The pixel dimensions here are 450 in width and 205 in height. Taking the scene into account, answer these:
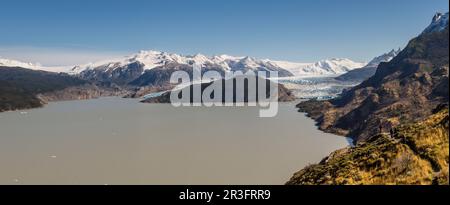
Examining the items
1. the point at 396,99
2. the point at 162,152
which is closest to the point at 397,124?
the point at 396,99

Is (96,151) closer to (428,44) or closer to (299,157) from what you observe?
(299,157)

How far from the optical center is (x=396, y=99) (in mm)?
119250

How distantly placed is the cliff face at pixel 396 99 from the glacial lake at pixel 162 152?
7530 mm

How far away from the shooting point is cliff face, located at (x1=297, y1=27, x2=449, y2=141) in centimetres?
9931

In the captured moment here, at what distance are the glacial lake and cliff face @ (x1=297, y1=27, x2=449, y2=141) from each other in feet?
24.7

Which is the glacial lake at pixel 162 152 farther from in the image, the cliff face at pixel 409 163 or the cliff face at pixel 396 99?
the cliff face at pixel 409 163

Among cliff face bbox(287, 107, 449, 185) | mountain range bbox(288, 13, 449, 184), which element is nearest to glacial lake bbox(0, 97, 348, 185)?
mountain range bbox(288, 13, 449, 184)

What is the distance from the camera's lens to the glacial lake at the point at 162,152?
6506cm

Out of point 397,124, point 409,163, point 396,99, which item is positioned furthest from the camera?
point 396,99

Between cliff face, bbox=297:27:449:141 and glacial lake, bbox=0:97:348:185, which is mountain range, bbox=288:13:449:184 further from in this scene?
glacial lake, bbox=0:97:348:185

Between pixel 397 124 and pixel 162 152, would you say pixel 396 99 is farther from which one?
pixel 162 152

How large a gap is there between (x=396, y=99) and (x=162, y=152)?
72387 millimetres

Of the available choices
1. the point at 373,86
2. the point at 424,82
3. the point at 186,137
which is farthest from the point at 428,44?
the point at 186,137

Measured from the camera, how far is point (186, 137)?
10931cm
